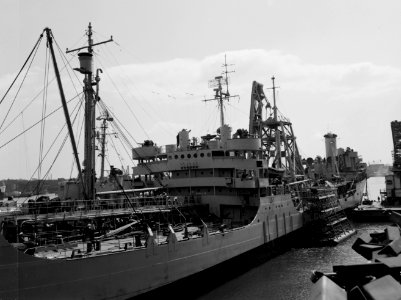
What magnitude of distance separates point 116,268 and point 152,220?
667 centimetres

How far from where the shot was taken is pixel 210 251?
62.8ft

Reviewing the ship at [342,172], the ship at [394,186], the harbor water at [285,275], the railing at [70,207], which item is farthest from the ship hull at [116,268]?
the ship at [394,186]

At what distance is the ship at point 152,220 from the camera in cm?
1279

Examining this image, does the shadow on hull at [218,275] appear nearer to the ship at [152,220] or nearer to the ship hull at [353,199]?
the ship at [152,220]

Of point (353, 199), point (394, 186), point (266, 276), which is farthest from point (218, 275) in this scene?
point (394, 186)

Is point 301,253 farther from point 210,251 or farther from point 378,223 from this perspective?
point 378,223

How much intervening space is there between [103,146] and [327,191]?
2394cm

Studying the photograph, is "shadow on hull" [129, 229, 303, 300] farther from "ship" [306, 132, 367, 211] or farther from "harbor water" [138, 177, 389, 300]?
"ship" [306, 132, 367, 211]

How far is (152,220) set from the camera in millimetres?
20750

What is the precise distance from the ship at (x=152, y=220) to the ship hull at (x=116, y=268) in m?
0.03

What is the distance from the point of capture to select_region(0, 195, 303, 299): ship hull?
1165 centimetres

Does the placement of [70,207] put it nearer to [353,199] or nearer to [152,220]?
[152,220]

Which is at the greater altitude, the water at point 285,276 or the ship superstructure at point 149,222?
the ship superstructure at point 149,222

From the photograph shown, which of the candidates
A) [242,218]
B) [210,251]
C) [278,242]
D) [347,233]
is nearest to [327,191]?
[347,233]
